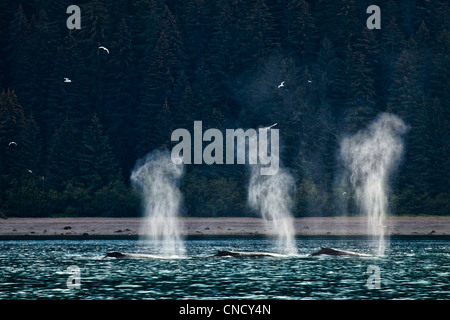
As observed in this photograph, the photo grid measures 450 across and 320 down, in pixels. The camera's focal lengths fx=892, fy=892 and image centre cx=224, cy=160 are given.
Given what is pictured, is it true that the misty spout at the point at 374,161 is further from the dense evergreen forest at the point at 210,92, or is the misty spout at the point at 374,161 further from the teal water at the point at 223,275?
the teal water at the point at 223,275

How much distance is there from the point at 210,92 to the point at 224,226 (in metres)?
44.6

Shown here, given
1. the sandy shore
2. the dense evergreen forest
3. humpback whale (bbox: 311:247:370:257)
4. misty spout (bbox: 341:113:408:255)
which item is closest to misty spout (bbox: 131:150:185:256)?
the sandy shore

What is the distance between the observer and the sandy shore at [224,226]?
116875 millimetres

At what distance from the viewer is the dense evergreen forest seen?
445ft

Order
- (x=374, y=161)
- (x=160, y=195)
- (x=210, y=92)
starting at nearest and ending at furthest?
(x=374, y=161) < (x=160, y=195) < (x=210, y=92)

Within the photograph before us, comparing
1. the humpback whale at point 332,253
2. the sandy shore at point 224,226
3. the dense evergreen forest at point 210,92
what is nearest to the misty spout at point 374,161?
the dense evergreen forest at point 210,92

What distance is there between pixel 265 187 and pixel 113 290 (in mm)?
88279

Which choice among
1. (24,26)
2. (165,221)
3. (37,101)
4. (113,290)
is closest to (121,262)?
(113,290)

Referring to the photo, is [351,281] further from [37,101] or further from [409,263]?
[37,101]

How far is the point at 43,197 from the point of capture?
430 ft

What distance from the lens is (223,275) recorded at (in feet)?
200

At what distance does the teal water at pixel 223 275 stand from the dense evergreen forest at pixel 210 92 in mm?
46755

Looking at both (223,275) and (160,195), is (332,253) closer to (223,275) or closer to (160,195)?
(223,275)

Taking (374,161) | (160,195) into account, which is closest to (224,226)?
(160,195)
